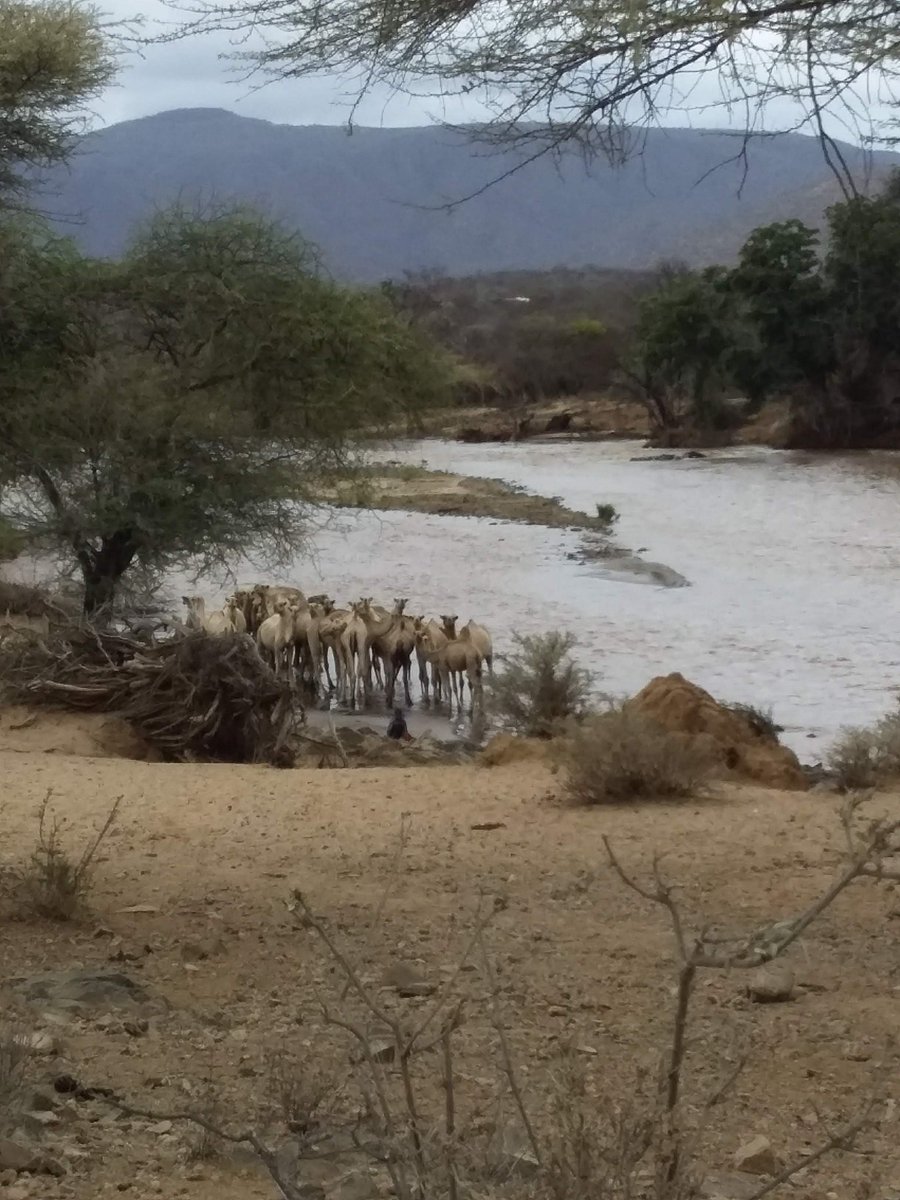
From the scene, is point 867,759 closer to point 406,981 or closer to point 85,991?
point 406,981

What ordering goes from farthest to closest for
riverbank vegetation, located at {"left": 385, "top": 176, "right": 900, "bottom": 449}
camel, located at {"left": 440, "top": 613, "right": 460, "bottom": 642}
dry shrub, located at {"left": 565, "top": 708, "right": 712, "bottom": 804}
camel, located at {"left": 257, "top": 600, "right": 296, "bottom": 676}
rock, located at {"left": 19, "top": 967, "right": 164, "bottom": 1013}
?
1. riverbank vegetation, located at {"left": 385, "top": 176, "right": 900, "bottom": 449}
2. camel, located at {"left": 257, "top": 600, "right": 296, "bottom": 676}
3. camel, located at {"left": 440, "top": 613, "right": 460, "bottom": 642}
4. dry shrub, located at {"left": 565, "top": 708, "right": 712, "bottom": 804}
5. rock, located at {"left": 19, "top": 967, "right": 164, "bottom": 1013}

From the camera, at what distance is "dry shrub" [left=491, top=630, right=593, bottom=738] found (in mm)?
14555

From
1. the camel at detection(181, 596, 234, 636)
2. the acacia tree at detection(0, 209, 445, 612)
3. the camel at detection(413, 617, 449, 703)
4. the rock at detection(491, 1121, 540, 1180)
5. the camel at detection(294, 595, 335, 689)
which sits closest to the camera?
the rock at detection(491, 1121, 540, 1180)

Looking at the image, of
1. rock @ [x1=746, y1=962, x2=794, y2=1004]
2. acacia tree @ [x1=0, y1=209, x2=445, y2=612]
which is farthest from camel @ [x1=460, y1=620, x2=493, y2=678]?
rock @ [x1=746, y1=962, x2=794, y2=1004]

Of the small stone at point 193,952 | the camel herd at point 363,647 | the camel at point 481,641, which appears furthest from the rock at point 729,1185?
the camel at point 481,641

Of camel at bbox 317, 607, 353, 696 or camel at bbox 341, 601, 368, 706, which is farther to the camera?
camel at bbox 317, 607, 353, 696

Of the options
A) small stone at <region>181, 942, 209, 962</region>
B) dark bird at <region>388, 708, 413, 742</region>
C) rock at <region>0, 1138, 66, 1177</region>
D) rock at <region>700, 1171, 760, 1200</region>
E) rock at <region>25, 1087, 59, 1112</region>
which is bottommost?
dark bird at <region>388, 708, 413, 742</region>

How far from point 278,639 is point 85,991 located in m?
12.5

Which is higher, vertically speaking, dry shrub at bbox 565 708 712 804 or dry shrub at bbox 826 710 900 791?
dry shrub at bbox 565 708 712 804

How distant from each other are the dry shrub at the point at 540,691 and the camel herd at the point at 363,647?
5.08 ft

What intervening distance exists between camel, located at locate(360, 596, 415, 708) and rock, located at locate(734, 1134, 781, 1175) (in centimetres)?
1343

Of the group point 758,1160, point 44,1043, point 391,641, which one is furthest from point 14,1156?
point 391,641

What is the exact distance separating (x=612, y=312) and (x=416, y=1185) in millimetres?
80451

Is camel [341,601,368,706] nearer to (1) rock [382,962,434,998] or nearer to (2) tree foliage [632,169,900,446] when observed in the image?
(1) rock [382,962,434,998]
